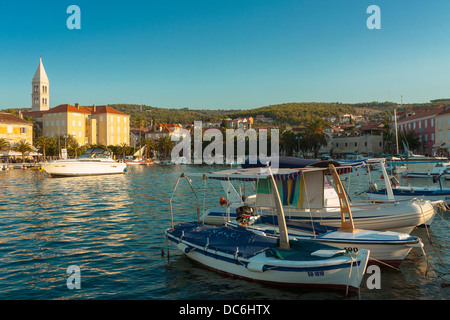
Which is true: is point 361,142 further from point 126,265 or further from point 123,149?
point 126,265

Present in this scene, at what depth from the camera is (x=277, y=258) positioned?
11.4 m

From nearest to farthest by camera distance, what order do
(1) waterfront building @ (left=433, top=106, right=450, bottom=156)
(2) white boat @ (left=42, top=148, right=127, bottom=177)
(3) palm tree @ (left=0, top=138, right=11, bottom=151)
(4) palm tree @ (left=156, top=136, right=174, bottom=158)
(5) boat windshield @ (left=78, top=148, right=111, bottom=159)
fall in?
(2) white boat @ (left=42, top=148, right=127, bottom=177)
(5) boat windshield @ (left=78, top=148, right=111, bottom=159)
(1) waterfront building @ (left=433, top=106, right=450, bottom=156)
(3) palm tree @ (left=0, top=138, right=11, bottom=151)
(4) palm tree @ (left=156, top=136, right=174, bottom=158)

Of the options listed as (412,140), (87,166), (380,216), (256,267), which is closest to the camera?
(256,267)

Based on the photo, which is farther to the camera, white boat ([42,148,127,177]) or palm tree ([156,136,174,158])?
palm tree ([156,136,174,158])

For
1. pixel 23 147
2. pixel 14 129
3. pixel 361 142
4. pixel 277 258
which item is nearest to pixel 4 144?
pixel 23 147

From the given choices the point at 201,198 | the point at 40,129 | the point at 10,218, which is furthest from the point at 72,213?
the point at 40,129

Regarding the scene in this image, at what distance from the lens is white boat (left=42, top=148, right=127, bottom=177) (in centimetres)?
5928

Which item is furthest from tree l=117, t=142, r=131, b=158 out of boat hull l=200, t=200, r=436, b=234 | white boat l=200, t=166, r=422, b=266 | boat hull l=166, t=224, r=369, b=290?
boat hull l=166, t=224, r=369, b=290

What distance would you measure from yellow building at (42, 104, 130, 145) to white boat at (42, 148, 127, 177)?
175ft

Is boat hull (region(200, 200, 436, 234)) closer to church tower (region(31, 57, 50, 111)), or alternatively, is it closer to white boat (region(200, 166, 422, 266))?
white boat (region(200, 166, 422, 266))

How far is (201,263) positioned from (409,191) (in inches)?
805

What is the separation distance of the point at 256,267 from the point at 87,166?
5566 cm

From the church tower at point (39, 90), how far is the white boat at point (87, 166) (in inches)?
3641
